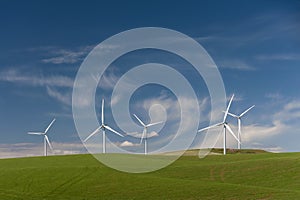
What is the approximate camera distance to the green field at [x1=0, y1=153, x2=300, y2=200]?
143 ft

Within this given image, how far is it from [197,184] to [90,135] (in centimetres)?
4393

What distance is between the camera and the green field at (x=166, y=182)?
43688mm

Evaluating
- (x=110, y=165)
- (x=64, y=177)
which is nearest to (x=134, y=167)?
(x=110, y=165)

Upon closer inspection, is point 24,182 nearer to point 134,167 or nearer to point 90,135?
point 134,167

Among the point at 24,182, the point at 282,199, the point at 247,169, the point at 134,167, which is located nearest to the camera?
the point at 282,199

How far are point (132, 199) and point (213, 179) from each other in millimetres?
15495

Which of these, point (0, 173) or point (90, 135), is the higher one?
point (90, 135)

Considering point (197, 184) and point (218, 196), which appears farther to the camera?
point (197, 184)

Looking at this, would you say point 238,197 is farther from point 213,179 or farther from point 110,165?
point 110,165

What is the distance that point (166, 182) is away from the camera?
164ft

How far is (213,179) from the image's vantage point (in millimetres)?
54875

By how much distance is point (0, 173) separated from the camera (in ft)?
205

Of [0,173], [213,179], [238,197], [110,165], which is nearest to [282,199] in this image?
[238,197]

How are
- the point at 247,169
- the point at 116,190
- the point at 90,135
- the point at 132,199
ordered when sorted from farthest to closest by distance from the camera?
1. the point at 90,135
2. the point at 247,169
3. the point at 116,190
4. the point at 132,199
